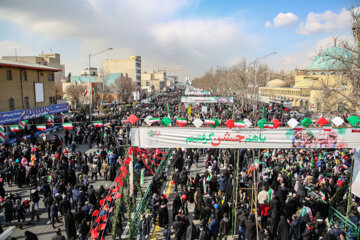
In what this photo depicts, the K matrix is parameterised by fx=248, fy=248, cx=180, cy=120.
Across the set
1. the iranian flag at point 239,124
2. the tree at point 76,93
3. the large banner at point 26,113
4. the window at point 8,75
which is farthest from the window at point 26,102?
the iranian flag at point 239,124

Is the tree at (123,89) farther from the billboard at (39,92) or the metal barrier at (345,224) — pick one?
the metal barrier at (345,224)

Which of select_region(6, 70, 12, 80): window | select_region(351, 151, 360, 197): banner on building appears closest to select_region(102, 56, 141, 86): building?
select_region(6, 70, 12, 80): window

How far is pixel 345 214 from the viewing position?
27.1 ft

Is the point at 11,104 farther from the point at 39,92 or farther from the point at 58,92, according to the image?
the point at 58,92

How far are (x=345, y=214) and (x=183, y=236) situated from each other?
5.49m

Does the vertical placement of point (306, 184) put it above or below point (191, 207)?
above

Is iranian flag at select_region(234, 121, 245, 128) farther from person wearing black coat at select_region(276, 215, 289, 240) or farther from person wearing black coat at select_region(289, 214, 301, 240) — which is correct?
person wearing black coat at select_region(289, 214, 301, 240)

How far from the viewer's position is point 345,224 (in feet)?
25.5

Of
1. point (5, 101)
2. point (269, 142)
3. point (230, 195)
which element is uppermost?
point (5, 101)

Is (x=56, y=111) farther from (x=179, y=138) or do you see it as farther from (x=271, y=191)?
(x=271, y=191)

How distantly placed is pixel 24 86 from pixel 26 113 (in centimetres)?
483

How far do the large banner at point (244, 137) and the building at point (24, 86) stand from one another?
19.7 m

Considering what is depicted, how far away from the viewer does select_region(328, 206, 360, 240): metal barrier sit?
7.28 m

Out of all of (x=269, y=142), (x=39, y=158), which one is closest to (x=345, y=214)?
(x=269, y=142)
